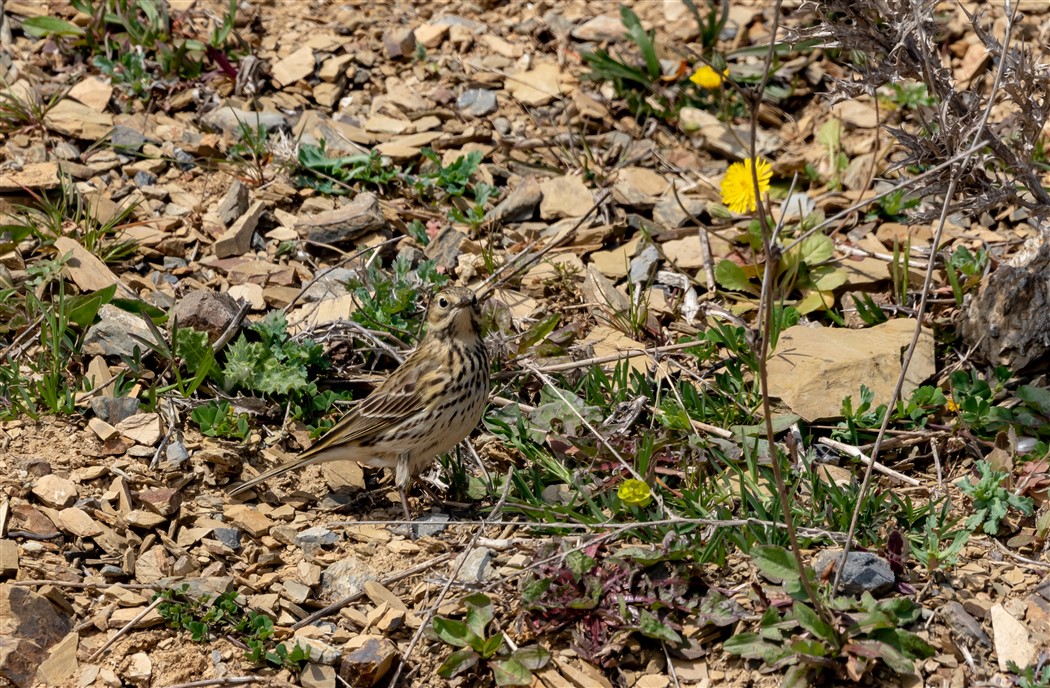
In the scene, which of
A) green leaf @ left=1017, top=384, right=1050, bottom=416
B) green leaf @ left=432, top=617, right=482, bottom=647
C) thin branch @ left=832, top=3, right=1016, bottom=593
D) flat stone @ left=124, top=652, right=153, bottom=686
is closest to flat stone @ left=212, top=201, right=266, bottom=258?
flat stone @ left=124, top=652, right=153, bottom=686

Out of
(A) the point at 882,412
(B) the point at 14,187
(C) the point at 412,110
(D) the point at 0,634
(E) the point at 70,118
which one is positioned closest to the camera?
(D) the point at 0,634

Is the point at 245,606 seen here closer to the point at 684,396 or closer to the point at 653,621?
the point at 653,621

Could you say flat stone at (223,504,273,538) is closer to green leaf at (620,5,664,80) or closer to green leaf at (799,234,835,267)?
green leaf at (799,234,835,267)

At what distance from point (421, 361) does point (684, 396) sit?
1.47 metres

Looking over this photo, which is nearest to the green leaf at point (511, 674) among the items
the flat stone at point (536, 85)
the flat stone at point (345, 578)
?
the flat stone at point (345, 578)

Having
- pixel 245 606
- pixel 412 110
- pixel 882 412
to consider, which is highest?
pixel 412 110

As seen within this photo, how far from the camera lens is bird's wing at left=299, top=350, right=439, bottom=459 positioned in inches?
247

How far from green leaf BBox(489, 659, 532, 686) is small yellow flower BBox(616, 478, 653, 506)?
95 centimetres

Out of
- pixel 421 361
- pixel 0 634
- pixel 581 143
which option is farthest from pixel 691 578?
pixel 581 143

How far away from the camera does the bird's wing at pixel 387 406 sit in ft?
→ 20.6

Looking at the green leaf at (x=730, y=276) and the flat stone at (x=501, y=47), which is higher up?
the flat stone at (x=501, y=47)

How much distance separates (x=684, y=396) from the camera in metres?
6.63

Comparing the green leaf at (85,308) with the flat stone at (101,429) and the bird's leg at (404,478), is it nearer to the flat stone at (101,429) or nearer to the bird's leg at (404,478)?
the flat stone at (101,429)

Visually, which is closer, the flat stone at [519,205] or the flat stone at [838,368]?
the flat stone at [838,368]
